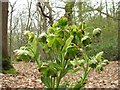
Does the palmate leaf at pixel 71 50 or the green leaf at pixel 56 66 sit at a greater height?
the palmate leaf at pixel 71 50

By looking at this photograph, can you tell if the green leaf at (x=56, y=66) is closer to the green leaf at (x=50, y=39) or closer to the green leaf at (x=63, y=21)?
the green leaf at (x=50, y=39)

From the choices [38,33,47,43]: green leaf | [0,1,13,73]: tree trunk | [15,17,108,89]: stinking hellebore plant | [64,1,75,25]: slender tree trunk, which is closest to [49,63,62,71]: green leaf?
[15,17,108,89]: stinking hellebore plant

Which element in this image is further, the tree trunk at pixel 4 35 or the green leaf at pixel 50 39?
the tree trunk at pixel 4 35

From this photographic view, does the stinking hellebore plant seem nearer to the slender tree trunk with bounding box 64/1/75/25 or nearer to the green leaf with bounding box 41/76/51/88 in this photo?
the green leaf with bounding box 41/76/51/88

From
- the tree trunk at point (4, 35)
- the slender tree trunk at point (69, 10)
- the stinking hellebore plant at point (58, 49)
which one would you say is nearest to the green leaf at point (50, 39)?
the stinking hellebore plant at point (58, 49)

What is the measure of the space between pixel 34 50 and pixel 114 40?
2598 millimetres

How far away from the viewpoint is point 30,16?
4.23 m

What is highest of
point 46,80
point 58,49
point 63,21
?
point 63,21

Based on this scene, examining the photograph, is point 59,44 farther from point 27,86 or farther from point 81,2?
point 81,2

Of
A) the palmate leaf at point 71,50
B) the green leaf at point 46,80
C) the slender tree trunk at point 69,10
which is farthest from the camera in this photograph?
the slender tree trunk at point 69,10

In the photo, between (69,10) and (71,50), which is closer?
(71,50)

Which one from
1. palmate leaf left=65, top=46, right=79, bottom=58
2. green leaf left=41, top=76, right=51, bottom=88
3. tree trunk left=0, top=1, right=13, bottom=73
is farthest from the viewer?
tree trunk left=0, top=1, right=13, bottom=73

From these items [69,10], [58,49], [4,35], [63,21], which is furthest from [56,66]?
[69,10]

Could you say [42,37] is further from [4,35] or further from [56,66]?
[4,35]
